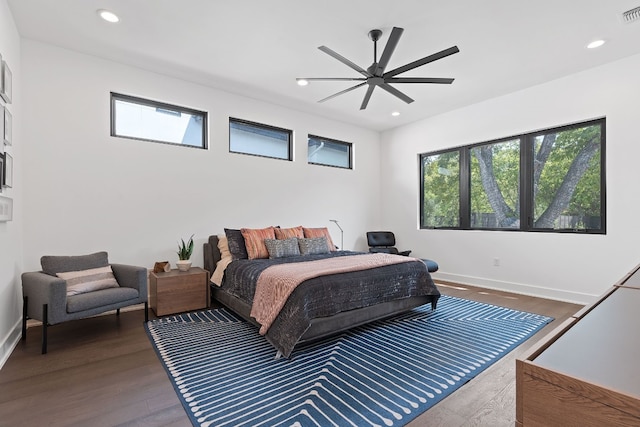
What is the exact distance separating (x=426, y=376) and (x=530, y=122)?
13.3 ft

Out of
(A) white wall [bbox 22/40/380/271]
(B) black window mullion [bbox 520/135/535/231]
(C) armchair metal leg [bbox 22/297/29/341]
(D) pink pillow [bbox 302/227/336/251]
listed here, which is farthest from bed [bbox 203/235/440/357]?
(B) black window mullion [bbox 520/135/535/231]

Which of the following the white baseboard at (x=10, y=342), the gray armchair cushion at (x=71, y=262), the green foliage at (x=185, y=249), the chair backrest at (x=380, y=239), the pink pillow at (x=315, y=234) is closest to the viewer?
the white baseboard at (x=10, y=342)

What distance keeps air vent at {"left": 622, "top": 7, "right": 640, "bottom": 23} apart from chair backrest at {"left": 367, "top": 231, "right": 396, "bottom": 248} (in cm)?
425

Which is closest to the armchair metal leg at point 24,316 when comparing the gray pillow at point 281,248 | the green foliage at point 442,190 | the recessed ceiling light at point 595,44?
the gray pillow at point 281,248

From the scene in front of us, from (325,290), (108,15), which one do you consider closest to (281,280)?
(325,290)

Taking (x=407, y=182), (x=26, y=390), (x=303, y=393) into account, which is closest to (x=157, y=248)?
(x=26, y=390)

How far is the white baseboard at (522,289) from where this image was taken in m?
4.05

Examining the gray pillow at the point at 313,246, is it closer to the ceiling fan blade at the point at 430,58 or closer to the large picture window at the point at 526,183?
the ceiling fan blade at the point at 430,58

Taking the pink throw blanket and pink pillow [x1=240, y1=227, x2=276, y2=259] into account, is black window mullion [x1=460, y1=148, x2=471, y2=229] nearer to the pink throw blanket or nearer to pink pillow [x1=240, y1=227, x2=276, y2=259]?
the pink throw blanket

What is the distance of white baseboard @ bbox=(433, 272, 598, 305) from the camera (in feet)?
13.3

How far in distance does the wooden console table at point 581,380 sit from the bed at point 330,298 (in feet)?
6.28

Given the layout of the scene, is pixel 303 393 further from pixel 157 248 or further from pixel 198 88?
pixel 198 88

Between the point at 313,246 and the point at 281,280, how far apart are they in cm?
170

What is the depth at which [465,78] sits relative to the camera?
164 inches
